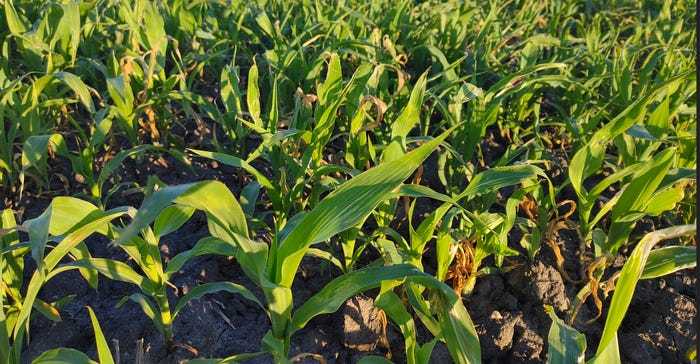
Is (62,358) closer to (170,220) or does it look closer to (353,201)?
(170,220)

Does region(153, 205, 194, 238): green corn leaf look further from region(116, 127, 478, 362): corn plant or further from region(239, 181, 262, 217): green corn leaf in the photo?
region(239, 181, 262, 217): green corn leaf

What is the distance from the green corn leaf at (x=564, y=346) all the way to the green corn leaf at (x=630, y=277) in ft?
0.23

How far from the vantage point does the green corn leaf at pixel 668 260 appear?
1283 millimetres

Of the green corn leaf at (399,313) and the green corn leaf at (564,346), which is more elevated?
the green corn leaf at (564,346)

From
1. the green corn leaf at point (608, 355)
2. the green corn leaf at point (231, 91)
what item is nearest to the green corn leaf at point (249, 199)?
the green corn leaf at point (231, 91)

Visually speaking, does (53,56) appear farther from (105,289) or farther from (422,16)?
(422,16)

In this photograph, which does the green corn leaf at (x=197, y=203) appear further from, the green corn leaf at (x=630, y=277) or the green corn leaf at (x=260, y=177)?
the green corn leaf at (x=630, y=277)

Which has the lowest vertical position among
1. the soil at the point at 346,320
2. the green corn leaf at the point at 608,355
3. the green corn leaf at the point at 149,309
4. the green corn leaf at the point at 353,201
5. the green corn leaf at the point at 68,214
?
the soil at the point at 346,320

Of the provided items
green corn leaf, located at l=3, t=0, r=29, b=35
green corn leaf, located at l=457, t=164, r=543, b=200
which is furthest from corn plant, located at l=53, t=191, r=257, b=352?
green corn leaf, located at l=3, t=0, r=29, b=35

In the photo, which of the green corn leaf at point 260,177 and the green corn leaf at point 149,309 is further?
the green corn leaf at point 260,177

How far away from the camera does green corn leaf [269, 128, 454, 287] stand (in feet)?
3.41

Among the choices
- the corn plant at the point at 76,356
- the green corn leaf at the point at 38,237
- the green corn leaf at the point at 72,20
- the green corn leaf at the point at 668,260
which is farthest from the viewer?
the green corn leaf at the point at 72,20

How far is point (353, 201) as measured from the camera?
1059 millimetres

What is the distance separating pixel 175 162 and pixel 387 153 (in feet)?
2.92
